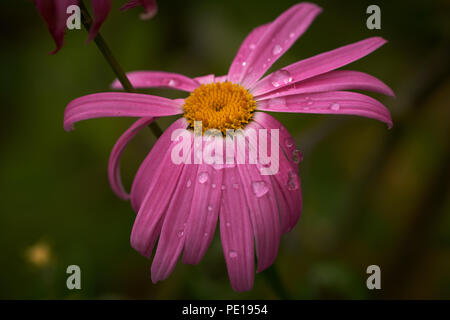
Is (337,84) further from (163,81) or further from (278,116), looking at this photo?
(278,116)

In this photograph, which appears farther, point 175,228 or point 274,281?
point 274,281

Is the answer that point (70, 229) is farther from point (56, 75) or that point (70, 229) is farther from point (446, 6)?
point (446, 6)

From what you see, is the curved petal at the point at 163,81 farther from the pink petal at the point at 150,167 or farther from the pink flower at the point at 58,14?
the pink flower at the point at 58,14

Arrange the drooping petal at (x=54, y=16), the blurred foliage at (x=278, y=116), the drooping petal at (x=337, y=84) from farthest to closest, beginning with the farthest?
1. the blurred foliage at (x=278, y=116)
2. the drooping petal at (x=337, y=84)
3. the drooping petal at (x=54, y=16)

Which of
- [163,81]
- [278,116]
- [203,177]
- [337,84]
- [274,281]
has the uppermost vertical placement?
[278,116]

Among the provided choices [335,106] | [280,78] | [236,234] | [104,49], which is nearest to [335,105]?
[335,106]

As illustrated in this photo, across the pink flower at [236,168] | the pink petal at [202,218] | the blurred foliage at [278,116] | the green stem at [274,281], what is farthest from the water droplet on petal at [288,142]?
the blurred foliage at [278,116]
